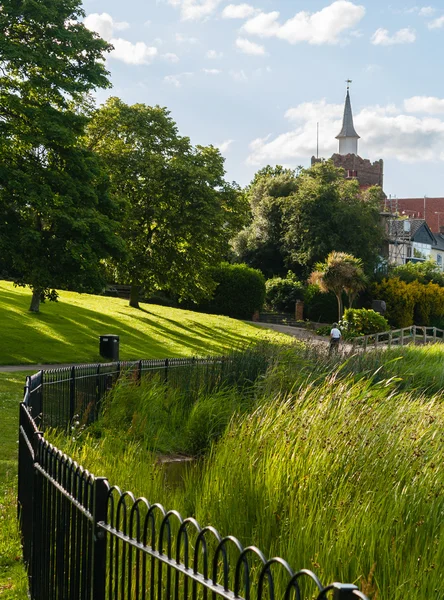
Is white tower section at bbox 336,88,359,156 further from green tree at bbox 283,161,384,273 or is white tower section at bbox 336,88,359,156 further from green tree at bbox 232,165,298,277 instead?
green tree at bbox 283,161,384,273

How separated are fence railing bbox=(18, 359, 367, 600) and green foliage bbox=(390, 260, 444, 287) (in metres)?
54.8

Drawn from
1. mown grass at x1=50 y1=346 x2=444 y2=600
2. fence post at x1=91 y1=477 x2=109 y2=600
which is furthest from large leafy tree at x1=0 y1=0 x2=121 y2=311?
fence post at x1=91 y1=477 x2=109 y2=600

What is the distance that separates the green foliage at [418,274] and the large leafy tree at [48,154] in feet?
125

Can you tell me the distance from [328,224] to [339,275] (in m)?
9.94

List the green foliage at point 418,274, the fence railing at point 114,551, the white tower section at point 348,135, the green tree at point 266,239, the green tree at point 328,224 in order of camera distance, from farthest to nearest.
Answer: the white tower section at point 348,135, the green tree at point 266,239, the green foliage at point 418,274, the green tree at point 328,224, the fence railing at point 114,551

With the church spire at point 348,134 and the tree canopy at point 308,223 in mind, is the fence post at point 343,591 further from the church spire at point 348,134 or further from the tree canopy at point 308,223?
the church spire at point 348,134

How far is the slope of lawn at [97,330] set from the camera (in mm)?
27250

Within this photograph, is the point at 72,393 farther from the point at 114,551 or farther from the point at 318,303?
the point at 318,303

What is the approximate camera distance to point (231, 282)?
50.8 m

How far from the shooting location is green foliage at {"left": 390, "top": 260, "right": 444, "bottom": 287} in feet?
200

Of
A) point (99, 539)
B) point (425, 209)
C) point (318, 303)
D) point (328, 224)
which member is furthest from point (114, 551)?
Answer: point (425, 209)

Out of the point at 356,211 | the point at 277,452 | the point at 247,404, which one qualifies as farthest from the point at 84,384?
the point at 356,211

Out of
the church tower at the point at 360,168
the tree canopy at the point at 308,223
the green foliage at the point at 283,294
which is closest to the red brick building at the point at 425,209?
the church tower at the point at 360,168

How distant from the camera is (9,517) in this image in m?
7.57
